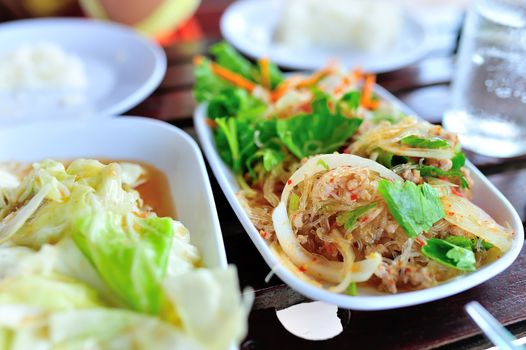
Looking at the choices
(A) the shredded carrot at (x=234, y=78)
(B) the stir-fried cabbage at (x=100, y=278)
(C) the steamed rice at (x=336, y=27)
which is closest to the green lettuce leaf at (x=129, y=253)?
(B) the stir-fried cabbage at (x=100, y=278)

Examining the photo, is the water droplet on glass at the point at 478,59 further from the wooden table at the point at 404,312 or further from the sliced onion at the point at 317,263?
the sliced onion at the point at 317,263

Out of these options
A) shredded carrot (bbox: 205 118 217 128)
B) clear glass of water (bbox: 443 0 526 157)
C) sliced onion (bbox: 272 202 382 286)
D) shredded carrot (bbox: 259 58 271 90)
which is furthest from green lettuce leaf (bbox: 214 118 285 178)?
clear glass of water (bbox: 443 0 526 157)

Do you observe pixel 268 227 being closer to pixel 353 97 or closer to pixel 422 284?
pixel 422 284

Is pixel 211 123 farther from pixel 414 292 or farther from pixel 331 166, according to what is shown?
pixel 414 292

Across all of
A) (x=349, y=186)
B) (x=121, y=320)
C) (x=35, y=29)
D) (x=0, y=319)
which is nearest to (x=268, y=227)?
(x=349, y=186)

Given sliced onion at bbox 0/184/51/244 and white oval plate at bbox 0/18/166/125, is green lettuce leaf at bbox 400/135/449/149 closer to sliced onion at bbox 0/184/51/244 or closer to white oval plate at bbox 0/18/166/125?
sliced onion at bbox 0/184/51/244

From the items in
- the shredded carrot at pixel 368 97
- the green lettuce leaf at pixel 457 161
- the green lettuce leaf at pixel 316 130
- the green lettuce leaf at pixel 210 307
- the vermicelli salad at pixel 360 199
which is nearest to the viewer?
the green lettuce leaf at pixel 210 307

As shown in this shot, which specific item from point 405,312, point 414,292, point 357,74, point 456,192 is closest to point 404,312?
point 405,312
